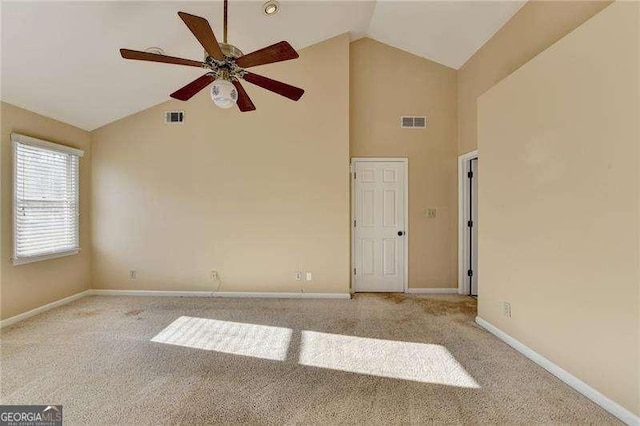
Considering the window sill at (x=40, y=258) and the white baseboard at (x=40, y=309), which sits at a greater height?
the window sill at (x=40, y=258)

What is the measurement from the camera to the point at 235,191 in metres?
4.48

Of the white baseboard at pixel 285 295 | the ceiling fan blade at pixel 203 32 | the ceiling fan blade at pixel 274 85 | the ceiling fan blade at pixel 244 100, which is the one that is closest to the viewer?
the ceiling fan blade at pixel 203 32

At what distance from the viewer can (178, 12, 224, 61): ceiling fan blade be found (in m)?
1.68

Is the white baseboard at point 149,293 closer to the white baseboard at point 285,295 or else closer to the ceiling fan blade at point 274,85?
the white baseboard at point 285,295

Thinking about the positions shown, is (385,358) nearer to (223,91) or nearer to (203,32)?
(223,91)

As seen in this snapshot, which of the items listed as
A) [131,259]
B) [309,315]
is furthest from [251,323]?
[131,259]

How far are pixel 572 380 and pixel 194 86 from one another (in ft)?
→ 12.9

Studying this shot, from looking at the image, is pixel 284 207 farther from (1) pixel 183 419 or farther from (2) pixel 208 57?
(1) pixel 183 419

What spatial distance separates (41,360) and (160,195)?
8.30 feet

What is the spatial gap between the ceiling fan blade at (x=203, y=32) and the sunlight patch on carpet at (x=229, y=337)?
258 cm

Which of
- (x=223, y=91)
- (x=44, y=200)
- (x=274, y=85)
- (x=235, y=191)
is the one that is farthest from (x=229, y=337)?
(x=44, y=200)

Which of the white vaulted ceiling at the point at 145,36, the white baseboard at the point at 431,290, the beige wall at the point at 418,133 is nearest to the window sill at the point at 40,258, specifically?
the white vaulted ceiling at the point at 145,36

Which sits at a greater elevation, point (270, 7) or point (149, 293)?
point (270, 7)

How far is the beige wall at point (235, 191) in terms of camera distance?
441 cm
